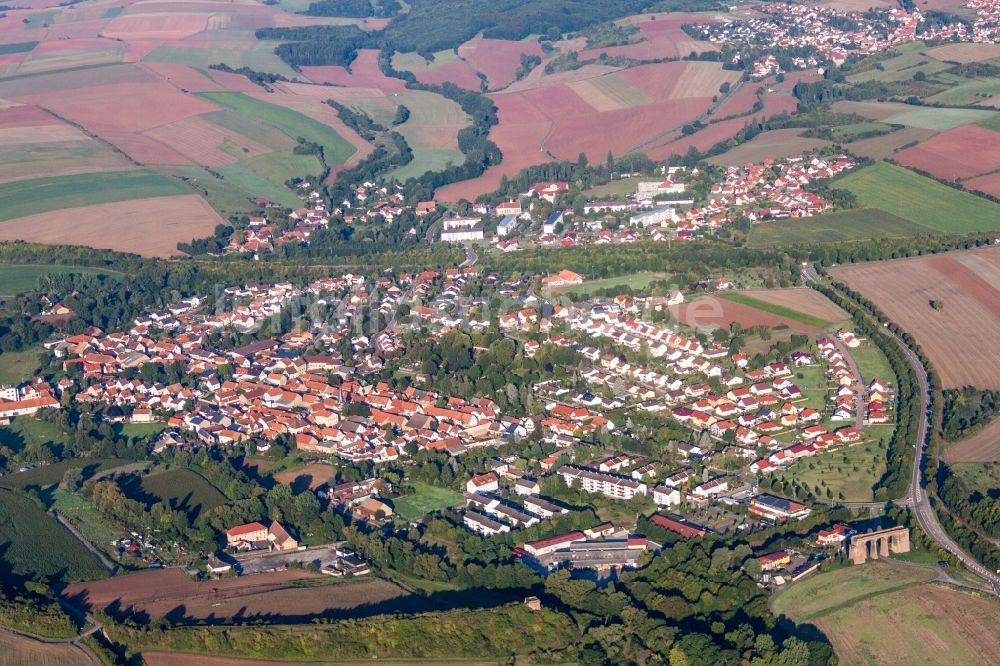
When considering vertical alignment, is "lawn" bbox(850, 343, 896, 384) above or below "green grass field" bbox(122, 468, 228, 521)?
above

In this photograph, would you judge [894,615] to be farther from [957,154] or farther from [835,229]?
[957,154]

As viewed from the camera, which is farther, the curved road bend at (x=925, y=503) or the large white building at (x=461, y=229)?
the large white building at (x=461, y=229)

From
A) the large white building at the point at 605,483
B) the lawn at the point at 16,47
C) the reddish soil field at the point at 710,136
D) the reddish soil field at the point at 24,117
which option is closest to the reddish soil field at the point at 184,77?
the reddish soil field at the point at 24,117

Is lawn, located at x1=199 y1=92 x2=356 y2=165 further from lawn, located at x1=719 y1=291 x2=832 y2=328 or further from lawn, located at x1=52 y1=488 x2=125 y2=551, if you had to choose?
lawn, located at x1=52 y1=488 x2=125 y2=551

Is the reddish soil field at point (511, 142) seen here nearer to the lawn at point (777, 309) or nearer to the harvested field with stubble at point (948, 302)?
the lawn at point (777, 309)

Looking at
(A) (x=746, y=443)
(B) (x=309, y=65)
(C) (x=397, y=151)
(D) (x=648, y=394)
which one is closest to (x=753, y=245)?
(D) (x=648, y=394)

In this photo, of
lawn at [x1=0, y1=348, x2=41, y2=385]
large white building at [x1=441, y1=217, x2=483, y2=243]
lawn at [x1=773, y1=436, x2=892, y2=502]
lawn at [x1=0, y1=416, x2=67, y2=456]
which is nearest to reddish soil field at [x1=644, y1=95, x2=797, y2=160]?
large white building at [x1=441, y1=217, x2=483, y2=243]

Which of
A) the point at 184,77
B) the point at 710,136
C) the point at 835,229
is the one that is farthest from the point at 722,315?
the point at 184,77
